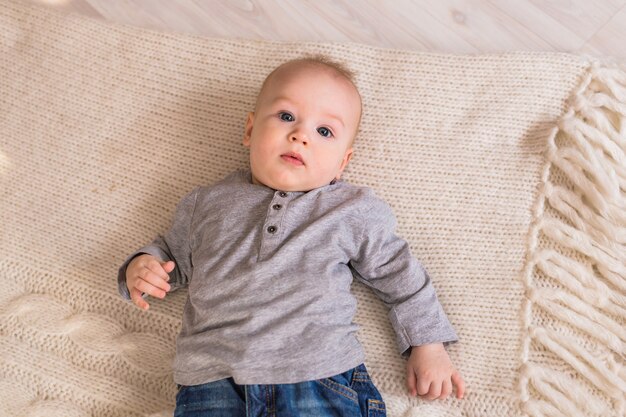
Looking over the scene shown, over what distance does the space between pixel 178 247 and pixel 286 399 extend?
14.2 inches

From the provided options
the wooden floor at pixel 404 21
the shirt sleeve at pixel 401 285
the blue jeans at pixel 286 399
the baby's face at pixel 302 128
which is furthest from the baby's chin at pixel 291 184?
the wooden floor at pixel 404 21

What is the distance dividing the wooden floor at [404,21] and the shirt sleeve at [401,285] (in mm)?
487

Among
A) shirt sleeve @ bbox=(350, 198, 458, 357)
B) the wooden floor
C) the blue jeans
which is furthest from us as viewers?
the wooden floor

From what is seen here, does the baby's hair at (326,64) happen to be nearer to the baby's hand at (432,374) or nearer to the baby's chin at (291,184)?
the baby's chin at (291,184)

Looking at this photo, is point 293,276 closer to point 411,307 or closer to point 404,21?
point 411,307

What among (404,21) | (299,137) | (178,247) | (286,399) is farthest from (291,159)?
(404,21)

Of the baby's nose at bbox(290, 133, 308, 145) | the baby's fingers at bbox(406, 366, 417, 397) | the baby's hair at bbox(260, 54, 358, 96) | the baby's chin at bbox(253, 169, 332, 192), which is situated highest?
the baby's hair at bbox(260, 54, 358, 96)

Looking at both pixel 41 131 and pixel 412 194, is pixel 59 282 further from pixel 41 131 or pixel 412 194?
pixel 412 194

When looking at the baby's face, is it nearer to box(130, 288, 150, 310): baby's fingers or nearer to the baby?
the baby

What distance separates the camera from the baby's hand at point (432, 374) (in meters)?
1.05

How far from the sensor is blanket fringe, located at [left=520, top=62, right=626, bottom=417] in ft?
3.43

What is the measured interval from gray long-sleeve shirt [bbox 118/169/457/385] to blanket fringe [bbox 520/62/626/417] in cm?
18

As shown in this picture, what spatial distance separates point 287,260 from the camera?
1036mm

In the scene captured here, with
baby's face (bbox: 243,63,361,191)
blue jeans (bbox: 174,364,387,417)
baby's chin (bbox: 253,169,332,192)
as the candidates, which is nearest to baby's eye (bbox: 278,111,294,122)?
baby's face (bbox: 243,63,361,191)
